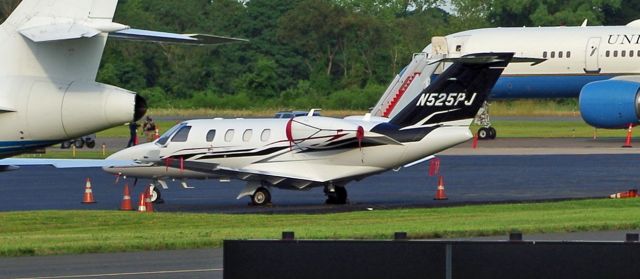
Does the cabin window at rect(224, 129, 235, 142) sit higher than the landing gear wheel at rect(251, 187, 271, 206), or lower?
higher

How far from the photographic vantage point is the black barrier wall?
1020 cm

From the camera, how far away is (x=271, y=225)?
2264 cm

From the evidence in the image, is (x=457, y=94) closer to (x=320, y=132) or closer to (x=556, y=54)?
(x=320, y=132)

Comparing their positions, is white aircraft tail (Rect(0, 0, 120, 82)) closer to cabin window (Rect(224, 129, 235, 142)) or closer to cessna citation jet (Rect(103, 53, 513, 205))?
cessna citation jet (Rect(103, 53, 513, 205))

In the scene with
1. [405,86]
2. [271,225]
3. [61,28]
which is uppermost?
[405,86]

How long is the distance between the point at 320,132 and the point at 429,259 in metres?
17.9

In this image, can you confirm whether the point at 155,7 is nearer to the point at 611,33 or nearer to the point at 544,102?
the point at 544,102

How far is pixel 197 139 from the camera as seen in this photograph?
29453mm

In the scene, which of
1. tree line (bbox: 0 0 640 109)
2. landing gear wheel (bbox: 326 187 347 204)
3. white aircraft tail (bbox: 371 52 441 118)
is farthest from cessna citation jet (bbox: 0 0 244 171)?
tree line (bbox: 0 0 640 109)

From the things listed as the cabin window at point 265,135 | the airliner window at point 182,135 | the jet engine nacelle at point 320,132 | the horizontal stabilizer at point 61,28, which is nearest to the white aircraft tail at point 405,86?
the cabin window at point 265,135

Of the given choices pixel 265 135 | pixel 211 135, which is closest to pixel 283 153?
pixel 265 135

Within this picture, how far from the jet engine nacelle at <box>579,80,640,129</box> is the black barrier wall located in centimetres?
3567

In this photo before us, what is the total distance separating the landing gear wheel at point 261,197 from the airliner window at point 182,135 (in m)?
2.01

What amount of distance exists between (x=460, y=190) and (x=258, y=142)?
4.99 m
